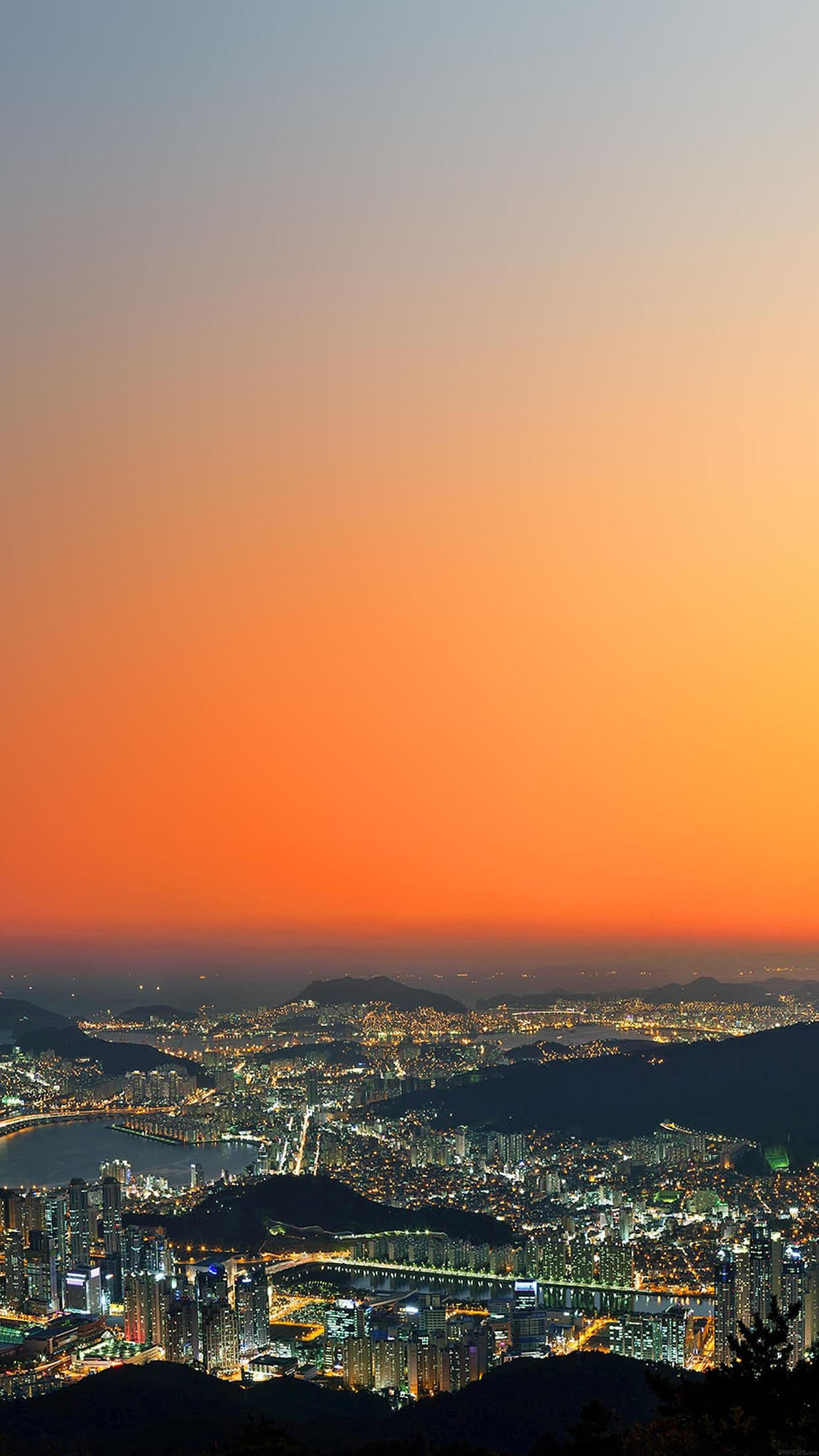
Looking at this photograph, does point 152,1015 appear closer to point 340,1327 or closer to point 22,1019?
point 22,1019

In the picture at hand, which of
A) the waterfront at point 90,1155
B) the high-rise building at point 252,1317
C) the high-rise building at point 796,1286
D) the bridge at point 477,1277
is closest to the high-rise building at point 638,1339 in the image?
the high-rise building at point 796,1286

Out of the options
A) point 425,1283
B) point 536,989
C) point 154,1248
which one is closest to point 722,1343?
point 425,1283

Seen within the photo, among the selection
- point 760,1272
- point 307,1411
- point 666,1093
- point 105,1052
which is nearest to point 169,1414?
point 307,1411

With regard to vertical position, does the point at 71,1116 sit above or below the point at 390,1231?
below

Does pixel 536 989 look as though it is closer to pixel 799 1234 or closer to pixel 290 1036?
pixel 290 1036

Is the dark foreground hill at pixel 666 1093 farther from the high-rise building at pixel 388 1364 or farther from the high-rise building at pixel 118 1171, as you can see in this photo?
the high-rise building at pixel 388 1364
